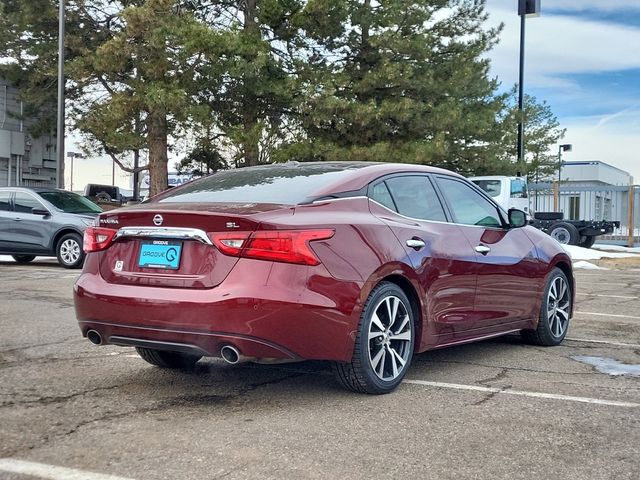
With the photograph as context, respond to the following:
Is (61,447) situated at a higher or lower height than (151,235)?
lower

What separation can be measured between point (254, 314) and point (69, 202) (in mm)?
12387

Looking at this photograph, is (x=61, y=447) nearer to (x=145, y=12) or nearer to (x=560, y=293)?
(x=560, y=293)

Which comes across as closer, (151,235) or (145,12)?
(151,235)

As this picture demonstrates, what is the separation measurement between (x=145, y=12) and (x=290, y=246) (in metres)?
19.6

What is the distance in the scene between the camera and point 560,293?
692cm

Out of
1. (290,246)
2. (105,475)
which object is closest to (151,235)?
(290,246)

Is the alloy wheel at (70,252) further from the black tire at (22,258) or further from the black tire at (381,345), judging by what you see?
the black tire at (381,345)

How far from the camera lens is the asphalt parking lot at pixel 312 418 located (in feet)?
11.3

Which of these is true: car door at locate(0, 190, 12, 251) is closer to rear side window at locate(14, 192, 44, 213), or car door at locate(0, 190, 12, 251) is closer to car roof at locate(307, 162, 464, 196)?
rear side window at locate(14, 192, 44, 213)

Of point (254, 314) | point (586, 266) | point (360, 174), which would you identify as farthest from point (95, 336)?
point (586, 266)

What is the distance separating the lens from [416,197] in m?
5.48

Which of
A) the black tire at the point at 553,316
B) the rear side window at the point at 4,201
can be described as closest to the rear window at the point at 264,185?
the black tire at the point at 553,316

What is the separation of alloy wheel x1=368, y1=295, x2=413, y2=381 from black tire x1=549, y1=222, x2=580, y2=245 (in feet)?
63.1

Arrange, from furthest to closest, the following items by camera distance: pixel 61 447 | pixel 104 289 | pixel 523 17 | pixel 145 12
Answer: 1. pixel 523 17
2. pixel 145 12
3. pixel 104 289
4. pixel 61 447
